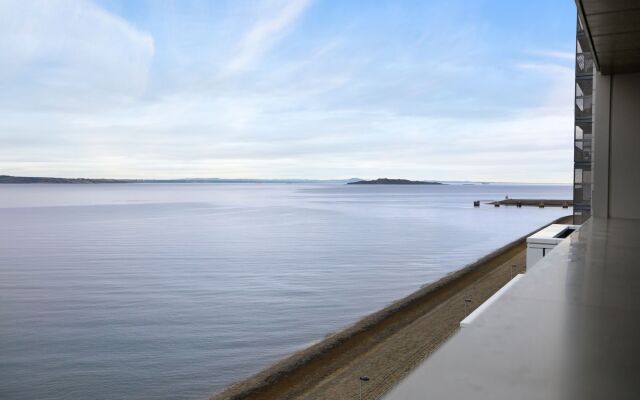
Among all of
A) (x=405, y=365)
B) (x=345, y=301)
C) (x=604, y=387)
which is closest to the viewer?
(x=604, y=387)

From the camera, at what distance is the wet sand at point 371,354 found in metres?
9.34

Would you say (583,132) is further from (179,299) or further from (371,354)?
(179,299)

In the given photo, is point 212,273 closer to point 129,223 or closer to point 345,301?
point 345,301

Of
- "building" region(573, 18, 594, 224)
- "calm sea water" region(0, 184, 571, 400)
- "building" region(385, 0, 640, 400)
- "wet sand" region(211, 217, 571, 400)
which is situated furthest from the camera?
"building" region(573, 18, 594, 224)

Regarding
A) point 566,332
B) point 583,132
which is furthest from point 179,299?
point 566,332

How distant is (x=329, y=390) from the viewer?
9008mm

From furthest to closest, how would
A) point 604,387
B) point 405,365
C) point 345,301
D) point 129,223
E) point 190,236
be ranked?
point 129,223, point 190,236, point 345,301, point 405,365, point 604,387

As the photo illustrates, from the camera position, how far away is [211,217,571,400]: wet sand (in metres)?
9.34

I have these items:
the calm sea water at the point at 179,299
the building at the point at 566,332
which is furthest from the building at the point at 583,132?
the building at the point at 566,332

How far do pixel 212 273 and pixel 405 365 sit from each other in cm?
1559

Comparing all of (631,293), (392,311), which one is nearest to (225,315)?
(392,311)

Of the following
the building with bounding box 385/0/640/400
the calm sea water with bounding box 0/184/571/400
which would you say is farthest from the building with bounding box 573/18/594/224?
the building with bounding box 385/0/640/400

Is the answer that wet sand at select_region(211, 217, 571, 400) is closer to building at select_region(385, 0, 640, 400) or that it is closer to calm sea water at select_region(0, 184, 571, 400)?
calm sea water at select_region(0, 184, 571, 400)

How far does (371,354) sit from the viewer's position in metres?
11.1
